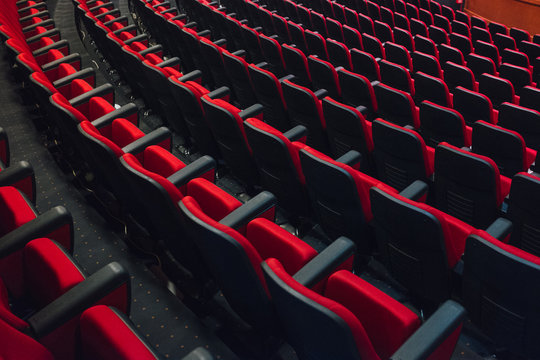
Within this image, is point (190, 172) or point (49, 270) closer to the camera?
point (49, 270)

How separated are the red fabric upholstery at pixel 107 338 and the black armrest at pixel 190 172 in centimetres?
18

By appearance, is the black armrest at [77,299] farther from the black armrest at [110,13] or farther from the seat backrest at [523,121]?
the black armrest at [110,13]

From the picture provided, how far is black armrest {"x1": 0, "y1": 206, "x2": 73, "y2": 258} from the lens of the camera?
322 millimetres

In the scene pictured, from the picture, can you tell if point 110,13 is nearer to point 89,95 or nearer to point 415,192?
point 89,95

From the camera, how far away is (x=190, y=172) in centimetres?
43

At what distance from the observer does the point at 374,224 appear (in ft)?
1.33

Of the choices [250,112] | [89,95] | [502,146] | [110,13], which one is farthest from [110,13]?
[502,146]

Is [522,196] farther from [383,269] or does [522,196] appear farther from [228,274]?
[228,274]

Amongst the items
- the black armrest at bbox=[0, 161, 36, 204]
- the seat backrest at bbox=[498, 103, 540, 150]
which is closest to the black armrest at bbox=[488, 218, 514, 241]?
the seat backrest at bbox=[498, 103, 540, 150]

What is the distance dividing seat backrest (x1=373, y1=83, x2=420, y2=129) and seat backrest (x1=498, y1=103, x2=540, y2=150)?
11 centimetres

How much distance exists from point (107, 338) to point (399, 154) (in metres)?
0.35

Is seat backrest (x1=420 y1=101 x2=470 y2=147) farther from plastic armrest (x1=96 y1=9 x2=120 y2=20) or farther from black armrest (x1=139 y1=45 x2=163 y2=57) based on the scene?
plastic armrest (x1=96 y1=9 x2=120 y2=20)

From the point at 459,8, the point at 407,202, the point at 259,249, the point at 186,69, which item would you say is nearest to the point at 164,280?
the point at 259,249

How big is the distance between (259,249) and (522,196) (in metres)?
0.23
